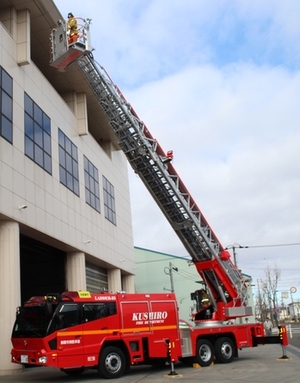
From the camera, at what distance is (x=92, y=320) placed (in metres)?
12.8

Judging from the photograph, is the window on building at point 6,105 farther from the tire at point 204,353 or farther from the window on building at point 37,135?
the tire at point 204,353

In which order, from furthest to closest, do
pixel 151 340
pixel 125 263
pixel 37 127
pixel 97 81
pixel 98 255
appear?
pixel 125 263, pixel 98 255, pixel 37 127, pixel 97 81, pixel 151 340

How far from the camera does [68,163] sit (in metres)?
22.5

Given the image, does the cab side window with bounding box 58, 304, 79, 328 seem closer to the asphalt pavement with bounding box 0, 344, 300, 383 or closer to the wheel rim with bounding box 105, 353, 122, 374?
the wheel rim with bounding box 105, 353, 122, 374

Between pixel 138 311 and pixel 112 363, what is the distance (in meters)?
1.74

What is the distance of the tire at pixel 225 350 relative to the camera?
49.6ft

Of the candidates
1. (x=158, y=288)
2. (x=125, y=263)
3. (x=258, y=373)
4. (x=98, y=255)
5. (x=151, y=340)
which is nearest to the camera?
(x=258, y=373)

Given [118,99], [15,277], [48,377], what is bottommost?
[48,377]

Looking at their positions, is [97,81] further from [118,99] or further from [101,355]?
[101,355]

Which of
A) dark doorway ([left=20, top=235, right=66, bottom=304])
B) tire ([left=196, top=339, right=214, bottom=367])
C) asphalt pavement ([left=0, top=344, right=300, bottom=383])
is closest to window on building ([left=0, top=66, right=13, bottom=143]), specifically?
asphalt pavement ([left=0, top=344, right=300, bottom=383])

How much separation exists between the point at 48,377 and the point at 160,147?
8.14 metres

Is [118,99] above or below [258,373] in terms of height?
above

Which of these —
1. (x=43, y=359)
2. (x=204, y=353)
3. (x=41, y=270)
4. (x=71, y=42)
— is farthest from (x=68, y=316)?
(x=41, y=270)

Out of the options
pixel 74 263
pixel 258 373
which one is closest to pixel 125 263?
pixel 74 263
